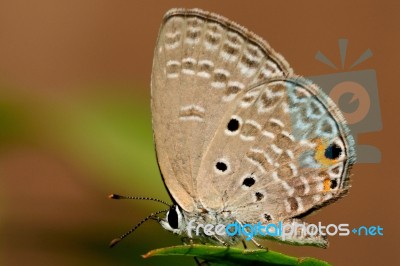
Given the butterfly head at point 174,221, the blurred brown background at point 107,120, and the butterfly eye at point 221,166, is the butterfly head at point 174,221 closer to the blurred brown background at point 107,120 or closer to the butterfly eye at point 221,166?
the blurred brown background at point 107,120

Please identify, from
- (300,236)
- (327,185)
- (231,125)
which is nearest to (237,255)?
(300,236)

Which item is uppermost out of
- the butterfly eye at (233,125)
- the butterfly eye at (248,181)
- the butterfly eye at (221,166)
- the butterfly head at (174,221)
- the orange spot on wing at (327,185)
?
the butterfly eye at (233,125)

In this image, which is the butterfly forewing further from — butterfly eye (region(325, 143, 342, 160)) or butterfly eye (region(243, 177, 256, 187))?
butterfly eye (region(325, 143, 342, 160))

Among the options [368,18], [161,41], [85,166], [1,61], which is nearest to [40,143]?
[85,166]

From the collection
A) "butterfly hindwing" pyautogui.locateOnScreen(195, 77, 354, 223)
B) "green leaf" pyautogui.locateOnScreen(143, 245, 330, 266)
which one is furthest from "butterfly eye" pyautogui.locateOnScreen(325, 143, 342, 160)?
"green leaf" pyautogui.locateOnScreen(143, 245, 330, 266)

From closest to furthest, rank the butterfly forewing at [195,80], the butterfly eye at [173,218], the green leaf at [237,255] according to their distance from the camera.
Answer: the green leaf at [237,255]
the butterfly eye at [173,218]
the butterfly forewing at [195,80]

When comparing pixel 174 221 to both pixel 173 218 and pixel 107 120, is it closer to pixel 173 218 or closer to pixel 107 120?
pixel 173 218

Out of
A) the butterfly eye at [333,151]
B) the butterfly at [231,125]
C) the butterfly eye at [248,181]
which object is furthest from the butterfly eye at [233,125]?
the butterfly eye at [333,151]

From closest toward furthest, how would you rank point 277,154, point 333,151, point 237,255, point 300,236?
point 237,255 < point 300,236 < point 333,151 < point 277,154
